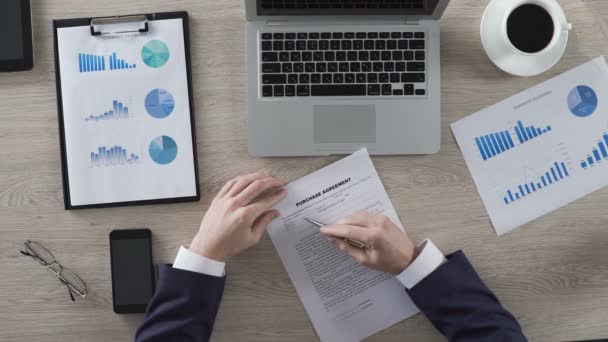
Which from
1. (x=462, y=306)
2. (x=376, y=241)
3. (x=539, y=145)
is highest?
(x=539, y=145)

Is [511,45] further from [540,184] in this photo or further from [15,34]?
[15,34]

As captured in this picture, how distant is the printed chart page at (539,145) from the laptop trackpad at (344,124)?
16 centimetres

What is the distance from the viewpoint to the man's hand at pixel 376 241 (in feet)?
3.14

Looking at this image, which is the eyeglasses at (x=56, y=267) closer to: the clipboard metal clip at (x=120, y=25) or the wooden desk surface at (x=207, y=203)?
the wooden desk surface at (x=207, y=203)

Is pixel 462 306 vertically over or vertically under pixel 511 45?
under

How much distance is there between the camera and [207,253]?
965mm

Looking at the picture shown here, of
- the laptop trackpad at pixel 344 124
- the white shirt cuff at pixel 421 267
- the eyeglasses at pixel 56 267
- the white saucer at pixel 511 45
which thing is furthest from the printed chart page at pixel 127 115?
the white saucer at pixel 511 45

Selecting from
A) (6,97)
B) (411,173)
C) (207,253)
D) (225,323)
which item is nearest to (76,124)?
(6,97)

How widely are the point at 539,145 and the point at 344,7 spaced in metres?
0.43

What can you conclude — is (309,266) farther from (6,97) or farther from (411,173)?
(6,97)

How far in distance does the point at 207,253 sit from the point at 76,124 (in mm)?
329

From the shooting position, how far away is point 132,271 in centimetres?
100

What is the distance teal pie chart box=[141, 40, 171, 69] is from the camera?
3.28 ft

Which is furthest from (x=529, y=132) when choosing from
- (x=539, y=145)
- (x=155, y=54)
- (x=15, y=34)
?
(x=15, y=34)
